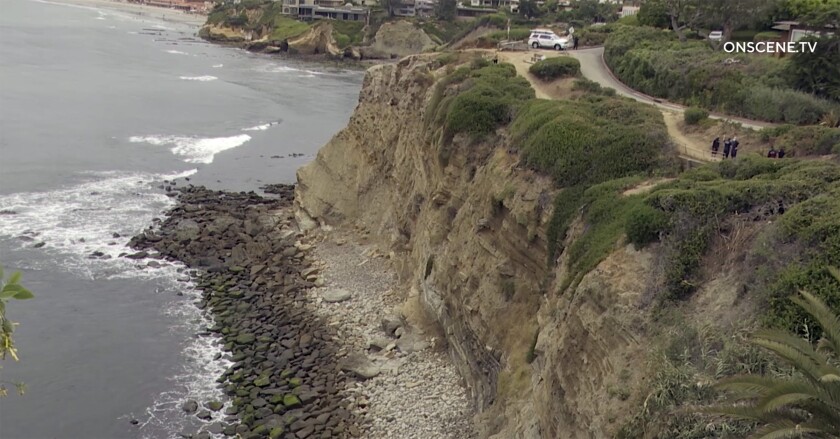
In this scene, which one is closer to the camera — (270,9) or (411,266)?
(411,266)

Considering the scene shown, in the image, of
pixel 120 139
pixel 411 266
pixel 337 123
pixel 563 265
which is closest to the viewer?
pixel 563 265

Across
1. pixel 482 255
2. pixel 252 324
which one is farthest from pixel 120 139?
pixel 482 255

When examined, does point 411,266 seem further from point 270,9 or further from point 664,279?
point 270,9

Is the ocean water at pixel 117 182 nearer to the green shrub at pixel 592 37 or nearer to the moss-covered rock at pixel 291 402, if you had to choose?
the moss-covered rock at pixel 291 402

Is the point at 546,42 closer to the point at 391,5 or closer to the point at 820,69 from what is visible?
the point at 820,69

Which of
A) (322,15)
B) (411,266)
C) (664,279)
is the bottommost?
(411,266)

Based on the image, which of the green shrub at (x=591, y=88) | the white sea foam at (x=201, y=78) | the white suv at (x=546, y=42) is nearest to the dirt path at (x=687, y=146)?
the green shrub at (x=591, y=88)
